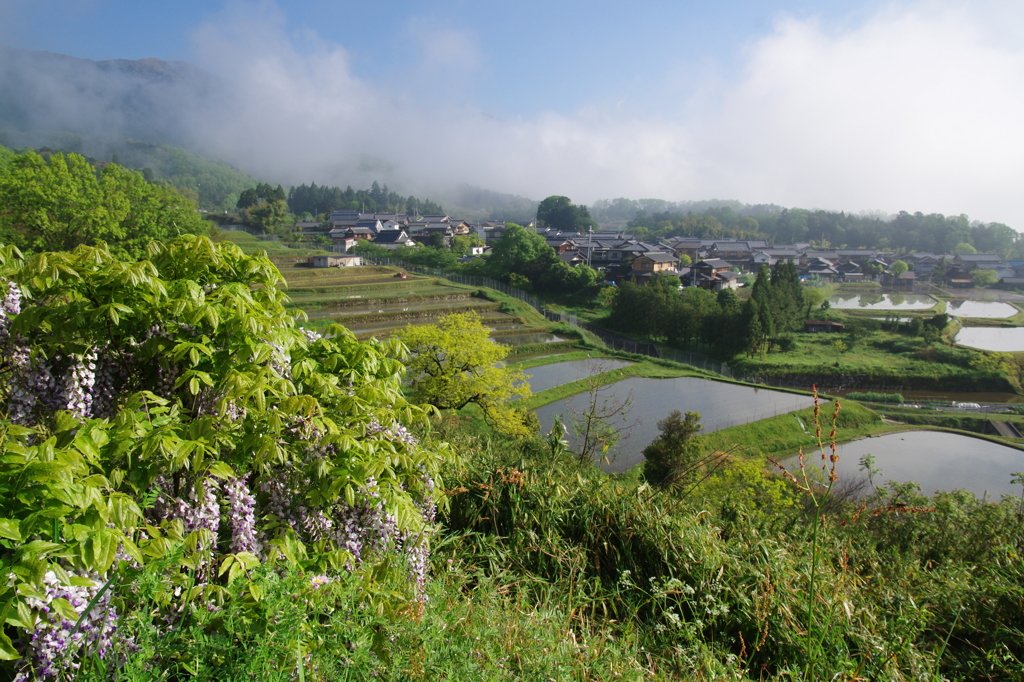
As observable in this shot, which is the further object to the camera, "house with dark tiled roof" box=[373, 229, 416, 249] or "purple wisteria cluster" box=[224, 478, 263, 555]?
"house with dark tiled roof" box=[373, 229, 416, 249]

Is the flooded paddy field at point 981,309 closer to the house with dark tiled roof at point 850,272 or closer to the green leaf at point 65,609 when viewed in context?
the house with dark tiled roof at point 850,272

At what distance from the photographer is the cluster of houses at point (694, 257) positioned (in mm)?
56031

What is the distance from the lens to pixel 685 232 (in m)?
106

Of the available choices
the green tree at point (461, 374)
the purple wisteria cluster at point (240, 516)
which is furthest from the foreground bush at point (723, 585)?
the green tree at point (461, 374)

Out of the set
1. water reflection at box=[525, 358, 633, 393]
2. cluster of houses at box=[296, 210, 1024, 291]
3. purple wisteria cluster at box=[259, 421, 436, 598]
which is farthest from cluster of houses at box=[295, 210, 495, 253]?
purple wisteria cluster at box=[259, 421, 436, 598]

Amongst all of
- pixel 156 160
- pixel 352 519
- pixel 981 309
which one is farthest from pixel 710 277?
pixel 156 160

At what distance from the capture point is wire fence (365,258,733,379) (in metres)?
32.7

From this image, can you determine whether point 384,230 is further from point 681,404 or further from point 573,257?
point 681,404

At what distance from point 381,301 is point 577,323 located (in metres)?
14.2

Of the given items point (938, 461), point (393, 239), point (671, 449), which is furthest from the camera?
point (393, 239)

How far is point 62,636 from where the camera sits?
5.52 ft

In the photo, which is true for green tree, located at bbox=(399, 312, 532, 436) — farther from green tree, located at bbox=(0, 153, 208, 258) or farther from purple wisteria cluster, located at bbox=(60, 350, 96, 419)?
purple wisteria cluster, located at bbox=(60, 350, 96, 419)

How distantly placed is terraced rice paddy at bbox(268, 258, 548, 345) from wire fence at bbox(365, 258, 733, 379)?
4684 mm

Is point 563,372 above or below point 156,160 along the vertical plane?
below
